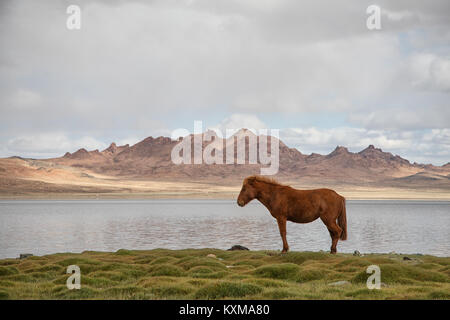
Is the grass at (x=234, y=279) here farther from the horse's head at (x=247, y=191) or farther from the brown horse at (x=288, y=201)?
the horse's head at (x=247, y=191)

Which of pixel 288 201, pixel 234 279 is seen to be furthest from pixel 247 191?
pixel 234 279

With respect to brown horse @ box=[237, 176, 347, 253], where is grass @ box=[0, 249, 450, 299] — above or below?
below

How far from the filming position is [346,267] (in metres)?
21.5

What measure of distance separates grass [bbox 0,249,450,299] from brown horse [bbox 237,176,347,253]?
2.19 m

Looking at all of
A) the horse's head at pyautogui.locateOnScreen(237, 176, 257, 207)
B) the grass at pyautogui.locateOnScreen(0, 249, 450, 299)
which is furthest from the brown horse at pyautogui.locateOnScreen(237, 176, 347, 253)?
the grass at pyautogui.locateOnScreen(0, 249, 450, 299)

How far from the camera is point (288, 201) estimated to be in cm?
2400

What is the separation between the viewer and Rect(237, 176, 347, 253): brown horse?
24000 millimetres

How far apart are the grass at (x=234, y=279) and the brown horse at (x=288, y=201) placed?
219cm

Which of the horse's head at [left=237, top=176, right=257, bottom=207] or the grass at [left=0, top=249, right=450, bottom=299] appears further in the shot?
the horse's head at [left=237, top=176, right=257, bottom=207]

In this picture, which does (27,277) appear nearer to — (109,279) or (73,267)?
(73,267)

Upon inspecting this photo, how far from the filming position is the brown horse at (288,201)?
945 inches

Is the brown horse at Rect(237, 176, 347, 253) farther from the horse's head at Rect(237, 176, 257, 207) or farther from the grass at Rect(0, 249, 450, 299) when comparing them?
the grass at Rect(0, 249, 450, 299)
